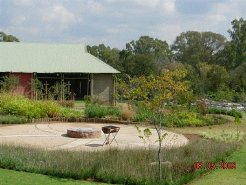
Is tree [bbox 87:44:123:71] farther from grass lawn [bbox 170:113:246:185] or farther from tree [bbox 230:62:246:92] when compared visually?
grass lawn [bbox 170:113:246:185]

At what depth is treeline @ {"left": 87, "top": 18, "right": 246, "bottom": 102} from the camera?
42672mm

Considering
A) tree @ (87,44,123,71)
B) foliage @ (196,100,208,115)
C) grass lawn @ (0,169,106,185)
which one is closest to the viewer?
grass lawn @ (0,169,106,185)

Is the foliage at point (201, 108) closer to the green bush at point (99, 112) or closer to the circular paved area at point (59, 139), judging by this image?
the green bush at point (99, 112)

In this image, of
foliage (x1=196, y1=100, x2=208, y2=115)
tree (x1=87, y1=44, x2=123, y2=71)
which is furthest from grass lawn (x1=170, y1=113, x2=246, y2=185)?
tree (x1=87, y1=44, x2=123, y2=71)

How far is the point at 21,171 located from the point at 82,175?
1387mm

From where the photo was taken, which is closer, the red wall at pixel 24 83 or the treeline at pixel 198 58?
the red wall at pixel 24 83

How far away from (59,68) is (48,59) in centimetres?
203

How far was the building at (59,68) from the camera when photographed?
3206 centimetres

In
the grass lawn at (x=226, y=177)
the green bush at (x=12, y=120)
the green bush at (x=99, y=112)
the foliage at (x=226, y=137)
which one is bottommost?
the grass lawn at (x=226, y=177)

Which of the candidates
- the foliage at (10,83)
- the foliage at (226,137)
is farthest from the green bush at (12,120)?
the foliage at (10,83)

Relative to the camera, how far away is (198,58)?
205ft

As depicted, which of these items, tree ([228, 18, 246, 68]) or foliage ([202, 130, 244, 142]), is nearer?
foliage ([202, 130, 244, 142])
